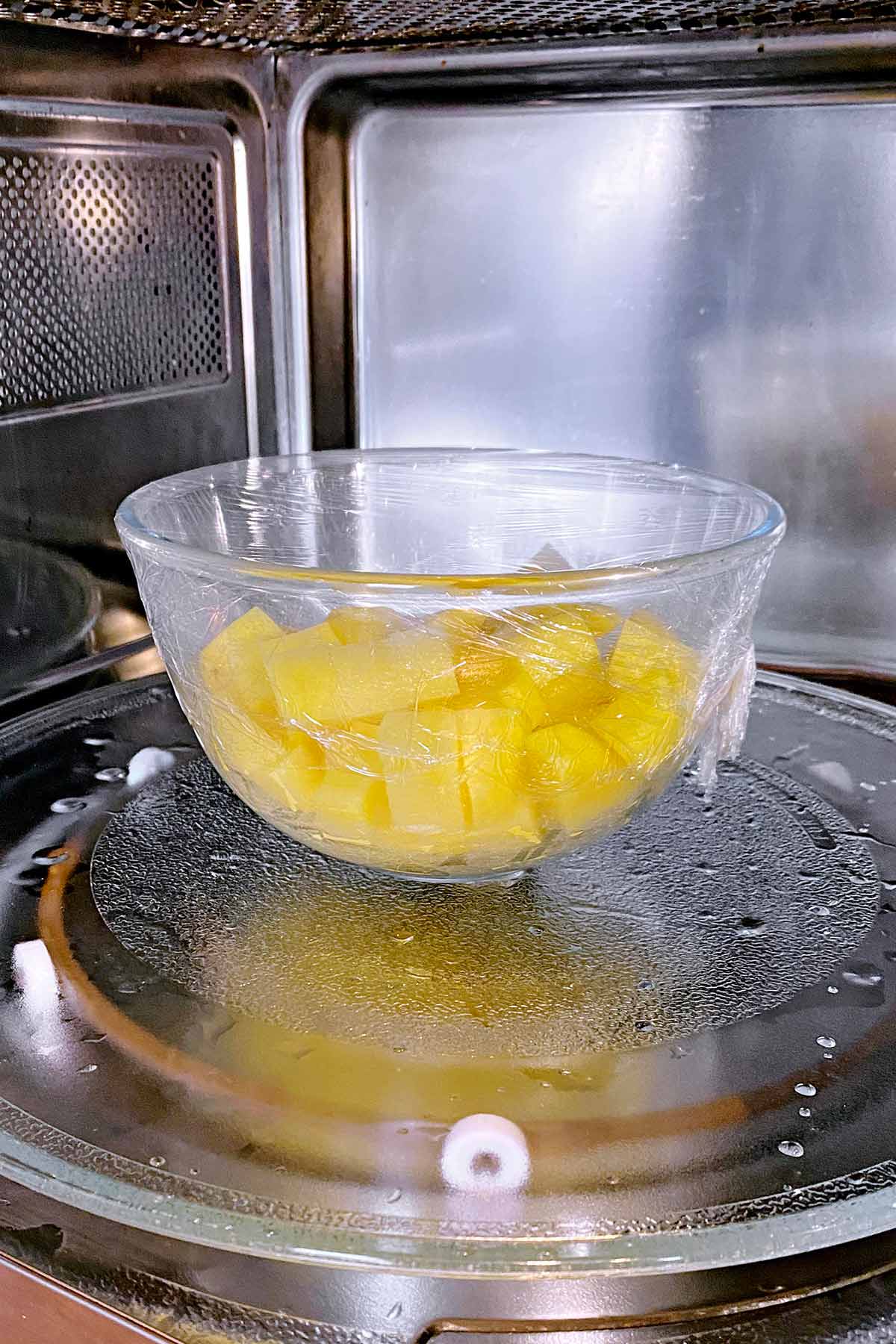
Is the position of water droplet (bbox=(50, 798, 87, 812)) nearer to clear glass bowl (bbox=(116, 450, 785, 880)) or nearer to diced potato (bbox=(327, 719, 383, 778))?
clear glass bowl (bbox=(116, 450, 785, 880))

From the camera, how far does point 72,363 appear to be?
0.84m

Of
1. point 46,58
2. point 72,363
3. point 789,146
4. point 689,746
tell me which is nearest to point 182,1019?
point 689,746

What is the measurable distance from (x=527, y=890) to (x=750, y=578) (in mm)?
189

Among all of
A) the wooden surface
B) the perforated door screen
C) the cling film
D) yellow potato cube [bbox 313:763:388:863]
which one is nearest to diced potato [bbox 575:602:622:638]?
the cling film

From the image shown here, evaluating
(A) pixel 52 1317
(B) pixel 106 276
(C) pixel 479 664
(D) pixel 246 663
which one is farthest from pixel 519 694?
(B) pixel 106 276

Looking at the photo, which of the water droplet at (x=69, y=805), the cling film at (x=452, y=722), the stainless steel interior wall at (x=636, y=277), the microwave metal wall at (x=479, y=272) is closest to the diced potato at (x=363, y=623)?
the cling film at (x=452, y=722)

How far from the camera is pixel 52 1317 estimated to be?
41 centimetres

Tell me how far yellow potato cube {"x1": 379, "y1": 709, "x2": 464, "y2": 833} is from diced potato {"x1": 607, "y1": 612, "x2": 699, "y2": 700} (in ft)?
0.28

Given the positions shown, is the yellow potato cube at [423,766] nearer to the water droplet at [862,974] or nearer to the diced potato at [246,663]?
the diced potato at [246,663]

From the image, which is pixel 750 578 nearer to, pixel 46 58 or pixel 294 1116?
pixel 294 1116

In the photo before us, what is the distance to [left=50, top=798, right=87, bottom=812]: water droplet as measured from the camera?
691 mm

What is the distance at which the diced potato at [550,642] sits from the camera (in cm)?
52

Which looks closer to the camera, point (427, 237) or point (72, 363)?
point (72, 363)

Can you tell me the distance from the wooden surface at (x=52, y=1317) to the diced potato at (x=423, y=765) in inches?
8.8
